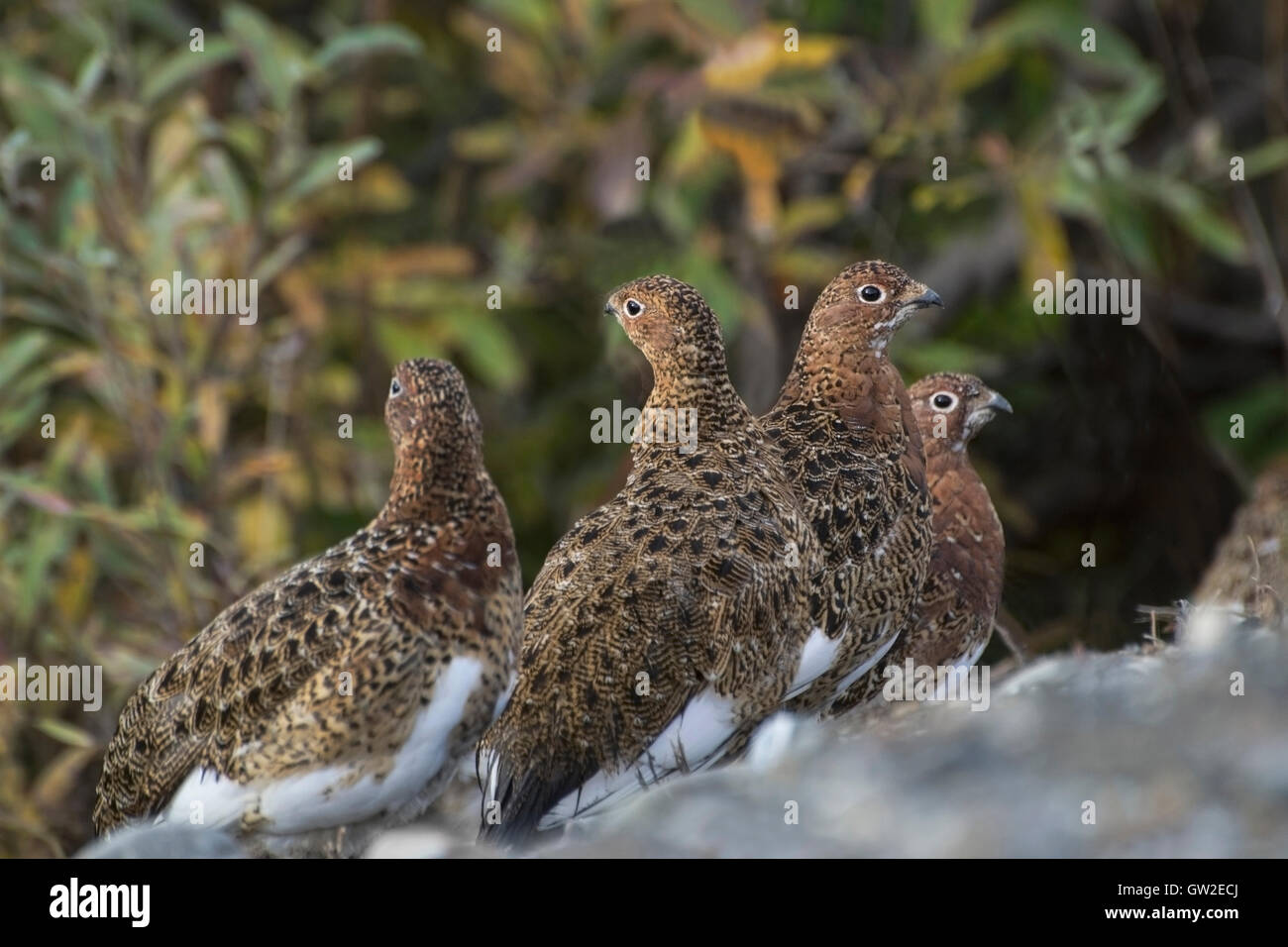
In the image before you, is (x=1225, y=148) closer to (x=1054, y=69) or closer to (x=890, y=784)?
(x=1054, y=69)

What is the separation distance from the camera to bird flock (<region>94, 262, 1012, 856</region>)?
4273 mm

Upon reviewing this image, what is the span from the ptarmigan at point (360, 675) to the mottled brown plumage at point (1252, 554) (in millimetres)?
2623

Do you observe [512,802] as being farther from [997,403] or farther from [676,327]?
[997,403]

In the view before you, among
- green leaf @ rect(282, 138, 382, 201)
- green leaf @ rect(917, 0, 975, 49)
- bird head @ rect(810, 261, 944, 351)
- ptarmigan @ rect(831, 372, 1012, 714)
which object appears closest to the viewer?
bird head @ rect(810, 261, 944, 351)

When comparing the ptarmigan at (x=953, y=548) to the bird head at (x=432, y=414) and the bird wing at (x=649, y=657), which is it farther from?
the bird head at (x=432, y=414)

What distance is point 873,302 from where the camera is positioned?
5.06m

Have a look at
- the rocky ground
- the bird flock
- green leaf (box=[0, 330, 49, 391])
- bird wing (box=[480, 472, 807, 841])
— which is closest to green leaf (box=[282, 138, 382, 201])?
green leaf (box=[0, 330, 49, 391])

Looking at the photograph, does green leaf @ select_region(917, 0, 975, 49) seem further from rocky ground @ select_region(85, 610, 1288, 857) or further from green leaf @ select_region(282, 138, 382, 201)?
rocky ground @ select_region(85, 610, 1288, 857)

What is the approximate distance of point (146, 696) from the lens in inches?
186

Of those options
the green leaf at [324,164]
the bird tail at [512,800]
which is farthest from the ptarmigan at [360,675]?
the green leaf at [324,164]

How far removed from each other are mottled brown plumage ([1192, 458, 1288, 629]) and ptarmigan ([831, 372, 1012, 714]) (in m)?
0.97

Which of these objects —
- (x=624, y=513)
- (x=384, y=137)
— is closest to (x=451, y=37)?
(x=384, y=137)

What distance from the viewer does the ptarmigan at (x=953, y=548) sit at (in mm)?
5199

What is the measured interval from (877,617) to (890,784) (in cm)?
90
